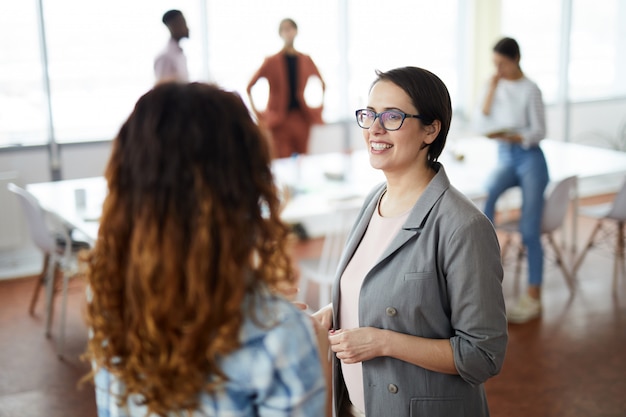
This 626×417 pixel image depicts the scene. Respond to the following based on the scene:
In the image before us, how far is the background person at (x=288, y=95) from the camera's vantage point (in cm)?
670

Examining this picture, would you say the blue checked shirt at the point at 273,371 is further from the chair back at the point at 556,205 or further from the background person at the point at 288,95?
the background person at the point at 288,95

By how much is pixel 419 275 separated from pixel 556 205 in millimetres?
3550

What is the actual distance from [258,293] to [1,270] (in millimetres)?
5710

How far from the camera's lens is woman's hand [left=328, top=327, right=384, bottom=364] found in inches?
80.9

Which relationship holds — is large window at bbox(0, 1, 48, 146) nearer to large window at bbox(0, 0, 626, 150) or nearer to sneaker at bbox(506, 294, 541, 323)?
large window at bbox(0, 0, 626, 150)

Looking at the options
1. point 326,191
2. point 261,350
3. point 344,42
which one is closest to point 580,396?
point 326,191

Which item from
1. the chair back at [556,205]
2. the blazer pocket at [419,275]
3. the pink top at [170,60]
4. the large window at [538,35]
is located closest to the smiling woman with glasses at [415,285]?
the blazer pocket at [419,275]

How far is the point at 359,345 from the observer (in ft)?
6.77

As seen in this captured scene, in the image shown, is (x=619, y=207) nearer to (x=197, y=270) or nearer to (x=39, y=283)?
(x=39, y=283)

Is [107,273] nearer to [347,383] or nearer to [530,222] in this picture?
[347,383]

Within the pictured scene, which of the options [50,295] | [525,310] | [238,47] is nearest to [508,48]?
[525,310]

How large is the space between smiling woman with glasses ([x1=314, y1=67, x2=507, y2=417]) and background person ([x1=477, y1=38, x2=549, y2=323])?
3.10 m

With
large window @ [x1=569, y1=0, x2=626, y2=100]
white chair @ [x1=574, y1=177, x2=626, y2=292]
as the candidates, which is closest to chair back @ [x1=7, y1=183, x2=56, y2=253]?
white chair @ [x1=574, y1=177, x2=626, y2=292]

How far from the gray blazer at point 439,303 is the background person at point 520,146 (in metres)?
3.19
